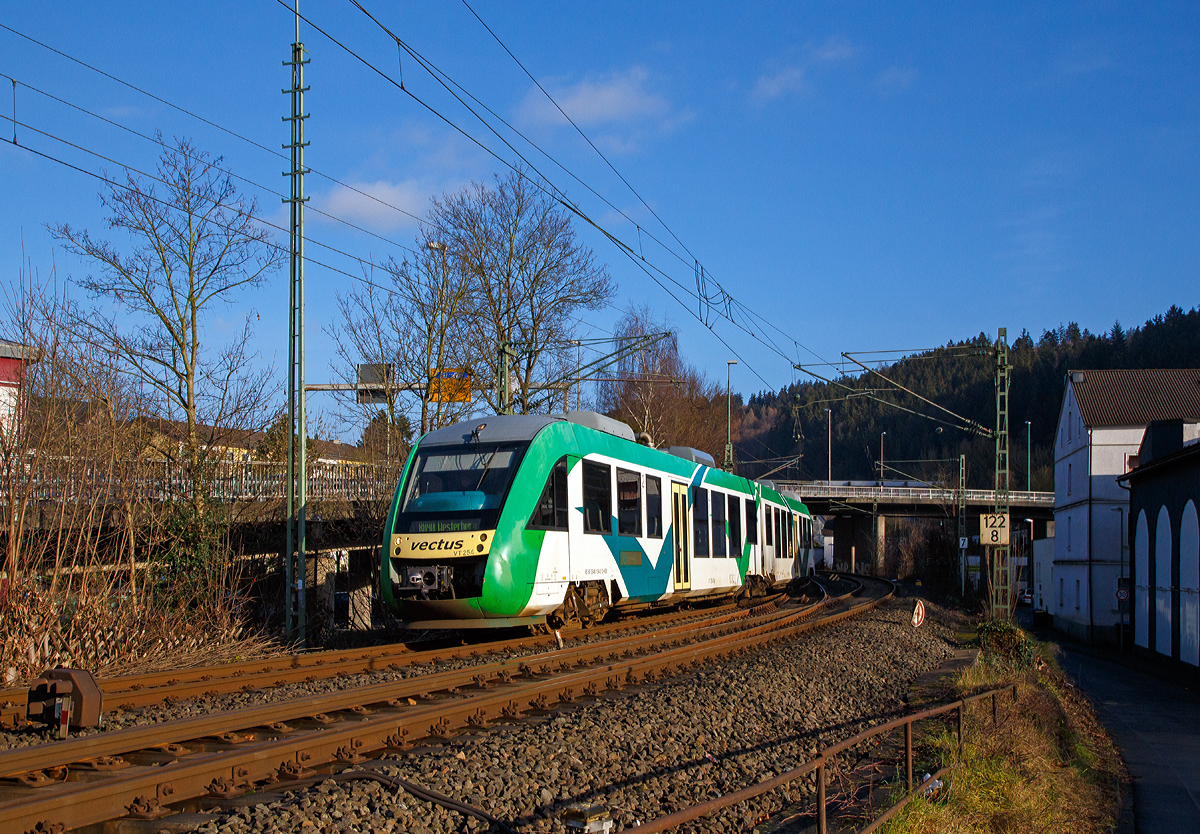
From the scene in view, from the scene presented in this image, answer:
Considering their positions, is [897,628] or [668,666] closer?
[668,666]

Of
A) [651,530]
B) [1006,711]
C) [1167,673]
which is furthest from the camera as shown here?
[1167,673]

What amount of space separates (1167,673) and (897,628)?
14078 millimetres

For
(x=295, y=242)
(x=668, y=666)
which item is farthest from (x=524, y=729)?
(x=295, y=242)

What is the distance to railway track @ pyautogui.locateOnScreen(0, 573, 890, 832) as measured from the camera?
209 inches

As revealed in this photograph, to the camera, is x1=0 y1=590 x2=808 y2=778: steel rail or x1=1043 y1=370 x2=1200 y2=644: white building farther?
x1=1043 y1=370 x2=1200 y2=644: white building

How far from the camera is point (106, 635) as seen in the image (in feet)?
37.7

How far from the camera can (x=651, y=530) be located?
55.4ft

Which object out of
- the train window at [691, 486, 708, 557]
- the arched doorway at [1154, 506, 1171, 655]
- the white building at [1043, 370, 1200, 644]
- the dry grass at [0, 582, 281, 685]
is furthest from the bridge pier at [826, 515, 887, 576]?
the dry grass at [0, 582, 281, 685]

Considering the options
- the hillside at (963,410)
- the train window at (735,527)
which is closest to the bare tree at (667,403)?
the train window at (735,527)

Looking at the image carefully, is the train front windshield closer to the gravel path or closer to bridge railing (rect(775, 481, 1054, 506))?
the gravel path

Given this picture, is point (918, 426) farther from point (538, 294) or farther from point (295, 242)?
point (295, 242)

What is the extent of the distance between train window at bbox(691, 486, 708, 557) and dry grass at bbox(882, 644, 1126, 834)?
5837mm

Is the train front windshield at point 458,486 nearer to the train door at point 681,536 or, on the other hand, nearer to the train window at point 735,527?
the train door at point 681,536

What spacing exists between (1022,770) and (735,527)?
12.1 metres
